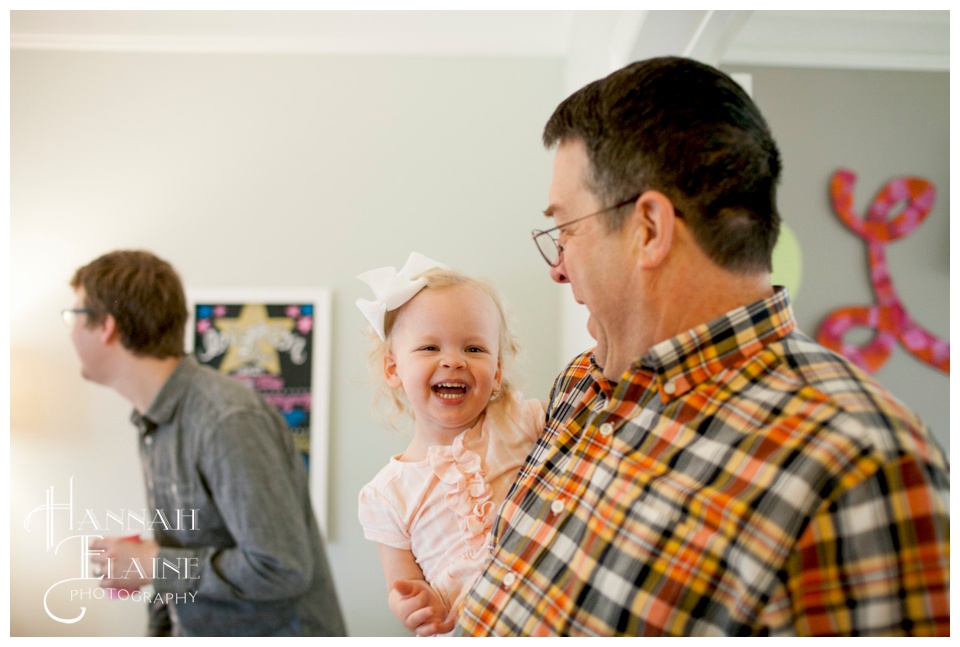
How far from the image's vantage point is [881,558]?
0.58 metres

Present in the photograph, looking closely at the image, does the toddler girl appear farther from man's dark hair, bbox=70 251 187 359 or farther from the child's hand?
man's dark hair, bbox=70 251 187 359

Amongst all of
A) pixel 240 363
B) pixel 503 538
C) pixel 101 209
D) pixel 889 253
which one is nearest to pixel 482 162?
pixel 240 363

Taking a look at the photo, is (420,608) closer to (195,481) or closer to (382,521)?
(382,521)

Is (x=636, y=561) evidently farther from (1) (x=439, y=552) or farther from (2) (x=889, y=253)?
(2) (x=889, y=253)

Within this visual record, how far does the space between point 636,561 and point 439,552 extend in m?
0.32

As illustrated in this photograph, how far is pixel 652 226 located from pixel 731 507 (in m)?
0.31

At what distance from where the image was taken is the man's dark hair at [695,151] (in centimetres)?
→ 73

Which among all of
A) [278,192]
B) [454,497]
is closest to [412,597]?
[454,497]

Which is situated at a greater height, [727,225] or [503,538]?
[727,225]

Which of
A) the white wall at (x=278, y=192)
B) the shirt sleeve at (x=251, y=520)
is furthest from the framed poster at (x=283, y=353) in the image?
the shirt sleeve at (x=251, y=520)

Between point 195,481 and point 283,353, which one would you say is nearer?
point 195,481

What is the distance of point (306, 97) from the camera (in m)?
1.57

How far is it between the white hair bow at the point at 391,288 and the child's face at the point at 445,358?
0.6 inches

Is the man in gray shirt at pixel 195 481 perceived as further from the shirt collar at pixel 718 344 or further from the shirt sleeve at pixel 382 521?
the shirt collar at pixel 718 344
